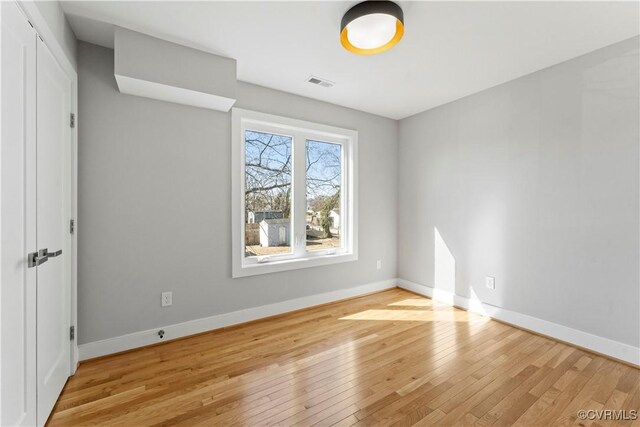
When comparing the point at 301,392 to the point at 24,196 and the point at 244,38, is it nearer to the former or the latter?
the point at 24,196

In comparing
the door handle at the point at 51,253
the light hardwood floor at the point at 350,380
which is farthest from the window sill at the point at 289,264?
the door handle at the point at 51,253

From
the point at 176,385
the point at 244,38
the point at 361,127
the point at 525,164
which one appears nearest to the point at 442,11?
the point at 244,38

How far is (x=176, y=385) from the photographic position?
200 centimetres

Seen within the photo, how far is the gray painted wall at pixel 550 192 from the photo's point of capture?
2309 mm

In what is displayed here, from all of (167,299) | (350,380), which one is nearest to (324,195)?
(167,299)

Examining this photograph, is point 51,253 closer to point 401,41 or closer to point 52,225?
point 52,225

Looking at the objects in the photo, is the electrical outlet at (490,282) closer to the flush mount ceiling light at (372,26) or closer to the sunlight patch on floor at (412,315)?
the sunlight patch on floor at (412,315)

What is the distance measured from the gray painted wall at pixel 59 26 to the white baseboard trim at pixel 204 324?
2202mm

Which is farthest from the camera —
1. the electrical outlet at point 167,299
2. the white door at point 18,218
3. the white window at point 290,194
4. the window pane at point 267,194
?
the window pane at point 267,194

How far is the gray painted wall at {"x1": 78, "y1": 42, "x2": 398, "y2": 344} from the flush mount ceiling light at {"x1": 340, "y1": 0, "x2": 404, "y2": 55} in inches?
55.1

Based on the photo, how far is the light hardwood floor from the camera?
1717 mm

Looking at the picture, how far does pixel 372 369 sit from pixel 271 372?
2.50 ft

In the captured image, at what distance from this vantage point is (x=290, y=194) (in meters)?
3.48

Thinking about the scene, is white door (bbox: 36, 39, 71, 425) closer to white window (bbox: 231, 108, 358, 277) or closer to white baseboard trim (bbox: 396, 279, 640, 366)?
white window (bbox: 231, 108, 358, 277)
